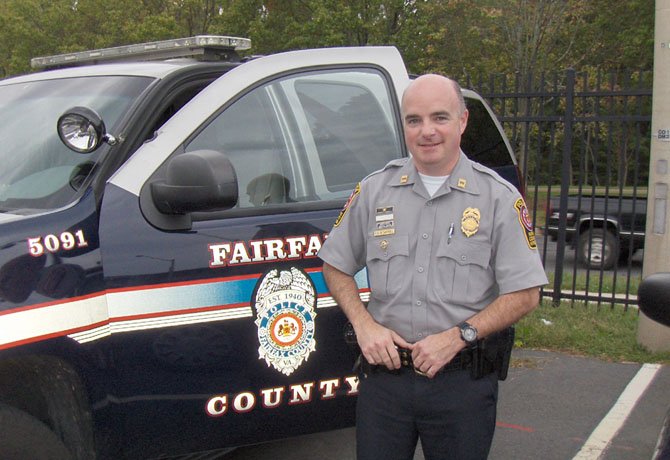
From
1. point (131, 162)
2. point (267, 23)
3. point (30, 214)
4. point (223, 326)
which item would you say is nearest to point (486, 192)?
point (223, 326)

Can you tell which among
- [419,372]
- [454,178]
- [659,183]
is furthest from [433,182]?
[659,183]

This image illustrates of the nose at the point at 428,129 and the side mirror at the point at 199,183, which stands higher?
the nose at the point at 428,129

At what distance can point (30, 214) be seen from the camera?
255 centimetres

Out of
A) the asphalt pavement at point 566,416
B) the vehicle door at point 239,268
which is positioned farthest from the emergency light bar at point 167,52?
the asphalt pavement at point 566,416

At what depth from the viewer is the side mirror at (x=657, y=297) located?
2080 millimetres

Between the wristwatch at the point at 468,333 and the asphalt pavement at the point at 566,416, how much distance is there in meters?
1.74

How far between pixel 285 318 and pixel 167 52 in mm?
1490

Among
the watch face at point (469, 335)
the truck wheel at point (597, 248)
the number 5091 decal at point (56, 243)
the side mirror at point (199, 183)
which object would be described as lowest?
the truck wheel at point (597, 248)

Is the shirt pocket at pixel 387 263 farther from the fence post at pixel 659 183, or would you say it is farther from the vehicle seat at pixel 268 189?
the fence post at pixel 659 183

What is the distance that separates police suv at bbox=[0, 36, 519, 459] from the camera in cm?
246

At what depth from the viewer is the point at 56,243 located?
242 cm

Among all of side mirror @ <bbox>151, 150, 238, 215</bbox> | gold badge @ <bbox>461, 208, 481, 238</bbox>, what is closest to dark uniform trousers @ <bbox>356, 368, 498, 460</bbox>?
gold badge @ <bbox>461, 208, 481, 238</bbox>

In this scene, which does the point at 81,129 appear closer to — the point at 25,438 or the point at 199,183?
the point at 199,183

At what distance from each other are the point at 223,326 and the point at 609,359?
146 inches
